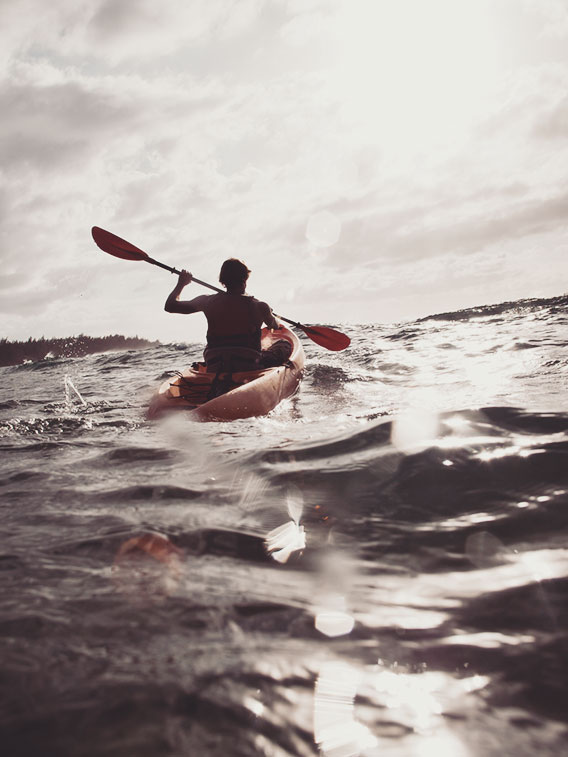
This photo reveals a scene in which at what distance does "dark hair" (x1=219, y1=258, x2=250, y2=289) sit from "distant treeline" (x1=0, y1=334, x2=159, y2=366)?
1706 cm

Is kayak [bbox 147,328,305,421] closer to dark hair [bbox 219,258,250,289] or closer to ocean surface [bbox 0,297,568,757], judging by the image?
dark hair [bbox 219,258,250,289]

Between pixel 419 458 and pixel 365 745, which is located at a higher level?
pixel 419 458

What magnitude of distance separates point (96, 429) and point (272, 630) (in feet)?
13.2

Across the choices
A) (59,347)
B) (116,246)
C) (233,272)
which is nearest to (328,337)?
(233,272)

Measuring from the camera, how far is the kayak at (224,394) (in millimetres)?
5242

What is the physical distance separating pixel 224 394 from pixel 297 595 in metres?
3.91

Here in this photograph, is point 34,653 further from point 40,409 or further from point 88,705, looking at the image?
point 40,409

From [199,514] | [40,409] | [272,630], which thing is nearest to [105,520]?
[199,514]

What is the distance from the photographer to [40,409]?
711 cm

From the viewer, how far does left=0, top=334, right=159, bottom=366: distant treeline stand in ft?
73.9

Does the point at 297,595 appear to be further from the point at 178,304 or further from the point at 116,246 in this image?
the point at 116,246

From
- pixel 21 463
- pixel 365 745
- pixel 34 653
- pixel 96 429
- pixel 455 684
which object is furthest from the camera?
pixel 96 429

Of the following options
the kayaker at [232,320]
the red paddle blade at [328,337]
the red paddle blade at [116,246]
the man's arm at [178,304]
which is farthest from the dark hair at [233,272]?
the red paddle blade at [328,337]

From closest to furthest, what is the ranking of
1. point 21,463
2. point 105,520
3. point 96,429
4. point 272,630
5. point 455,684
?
1. point 455,684
2. point 272,630
3. point 105,520
4. point 21,463
5. point 96,429
